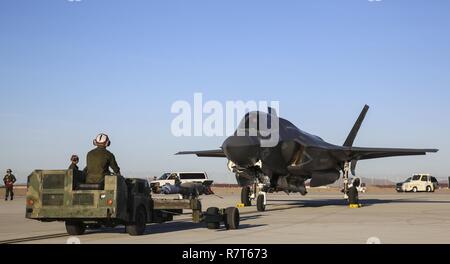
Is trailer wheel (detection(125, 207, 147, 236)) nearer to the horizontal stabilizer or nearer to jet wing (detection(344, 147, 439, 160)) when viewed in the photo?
→ jet wing (detection(344, 147, 439, 160))

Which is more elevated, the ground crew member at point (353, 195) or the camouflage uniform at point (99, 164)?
the camouflage uniform at point (99, 164)

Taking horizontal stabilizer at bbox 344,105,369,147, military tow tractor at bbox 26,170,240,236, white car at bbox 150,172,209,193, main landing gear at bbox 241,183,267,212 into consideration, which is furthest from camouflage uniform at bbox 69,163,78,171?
white car at bbox 150,172,209,193

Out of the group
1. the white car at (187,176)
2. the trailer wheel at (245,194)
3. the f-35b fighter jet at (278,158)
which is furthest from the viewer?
the white car at (187,176)

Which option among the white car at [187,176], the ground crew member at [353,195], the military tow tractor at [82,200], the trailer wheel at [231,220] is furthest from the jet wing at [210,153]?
the military tow tractor at [82,200]

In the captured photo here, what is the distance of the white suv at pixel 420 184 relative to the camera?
5927cm

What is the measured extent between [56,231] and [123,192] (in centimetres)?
327

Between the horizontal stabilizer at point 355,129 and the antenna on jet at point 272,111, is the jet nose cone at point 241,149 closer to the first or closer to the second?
the antenna on jet at point 272,111

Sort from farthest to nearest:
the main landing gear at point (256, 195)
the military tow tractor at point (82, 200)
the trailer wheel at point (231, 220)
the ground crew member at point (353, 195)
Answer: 1. the ground crew member at point (353, 195)
2. the main landing gear at point (256, 195)
3. the trailer wheel at point (231, 220)
4. the military tow tractor at point (82, 200)

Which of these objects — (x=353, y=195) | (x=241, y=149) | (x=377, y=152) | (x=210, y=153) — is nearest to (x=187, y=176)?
(x=210, y=153)

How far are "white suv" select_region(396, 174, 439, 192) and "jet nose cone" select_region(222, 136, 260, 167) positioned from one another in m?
44.6

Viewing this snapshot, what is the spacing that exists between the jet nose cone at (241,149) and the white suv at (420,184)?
44645 mm
